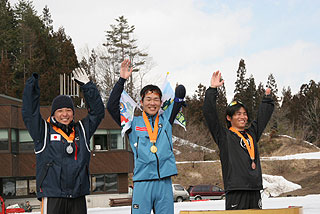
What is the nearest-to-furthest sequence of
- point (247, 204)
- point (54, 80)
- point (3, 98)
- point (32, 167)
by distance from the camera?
1. point (247, 204)
2. point (32, 167)
3. point (3, 98)
4. point (54, 80)

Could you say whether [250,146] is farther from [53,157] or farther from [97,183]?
[97,183]

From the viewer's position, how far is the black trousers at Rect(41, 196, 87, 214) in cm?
501

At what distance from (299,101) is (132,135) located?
76.3m

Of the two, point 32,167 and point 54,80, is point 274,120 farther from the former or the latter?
point 32,167

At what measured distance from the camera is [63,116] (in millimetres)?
5371

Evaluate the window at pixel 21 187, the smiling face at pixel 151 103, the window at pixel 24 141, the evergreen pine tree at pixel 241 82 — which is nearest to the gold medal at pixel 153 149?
the smiling face at pixel 151 103

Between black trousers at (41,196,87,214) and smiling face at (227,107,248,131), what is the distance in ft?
6.59

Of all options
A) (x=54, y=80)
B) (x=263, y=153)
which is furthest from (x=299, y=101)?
(x=54, y=80)

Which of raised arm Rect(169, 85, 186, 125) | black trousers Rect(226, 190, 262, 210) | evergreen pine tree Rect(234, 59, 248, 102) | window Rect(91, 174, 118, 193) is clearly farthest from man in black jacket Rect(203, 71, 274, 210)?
evergreen pine tree Rect(234, 59, 248, 102)

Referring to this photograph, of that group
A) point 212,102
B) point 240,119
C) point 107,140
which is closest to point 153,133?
point 212,102

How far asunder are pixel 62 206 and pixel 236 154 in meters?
1.99

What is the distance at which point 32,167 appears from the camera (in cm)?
3350

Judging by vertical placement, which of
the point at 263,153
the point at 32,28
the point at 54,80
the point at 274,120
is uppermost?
the point at 32,28

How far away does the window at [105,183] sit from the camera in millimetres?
34741
